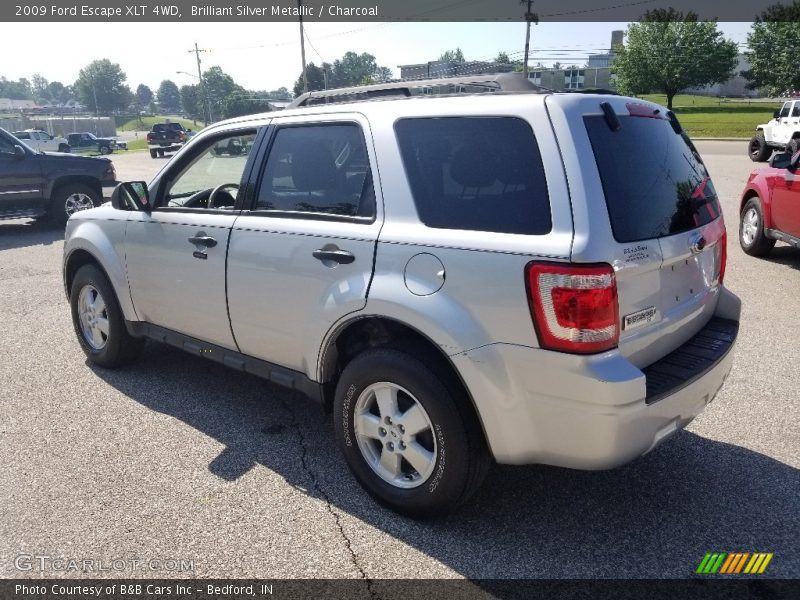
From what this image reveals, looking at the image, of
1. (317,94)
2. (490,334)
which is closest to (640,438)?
(490,334)

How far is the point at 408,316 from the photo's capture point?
8.89 ft

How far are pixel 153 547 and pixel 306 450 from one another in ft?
3.45

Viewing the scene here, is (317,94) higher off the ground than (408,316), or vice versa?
(317,94)

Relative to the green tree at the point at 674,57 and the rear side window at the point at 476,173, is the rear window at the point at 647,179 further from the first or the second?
the green tree at the point at 674,57

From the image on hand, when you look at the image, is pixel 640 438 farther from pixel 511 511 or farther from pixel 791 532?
pixel 791 532

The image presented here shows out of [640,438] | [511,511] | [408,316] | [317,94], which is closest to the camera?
[640,438]

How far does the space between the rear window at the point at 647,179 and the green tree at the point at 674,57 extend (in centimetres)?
7686

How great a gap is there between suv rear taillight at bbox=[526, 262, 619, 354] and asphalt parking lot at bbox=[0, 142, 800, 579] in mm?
1011

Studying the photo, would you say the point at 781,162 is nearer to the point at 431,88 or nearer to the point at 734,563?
the point at 431,88

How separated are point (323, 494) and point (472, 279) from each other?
1459 mm

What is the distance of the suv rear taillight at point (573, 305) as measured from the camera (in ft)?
7.70

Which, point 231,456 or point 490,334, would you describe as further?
point 231,456

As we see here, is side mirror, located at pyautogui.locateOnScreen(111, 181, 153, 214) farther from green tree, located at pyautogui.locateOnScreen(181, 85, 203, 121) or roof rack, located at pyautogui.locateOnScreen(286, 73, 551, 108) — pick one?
green tree, located at pyautogui.locateOnScreen(181, 85, 203, 121)

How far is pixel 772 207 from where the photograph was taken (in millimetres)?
7699
